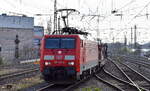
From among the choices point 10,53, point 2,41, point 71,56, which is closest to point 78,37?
point 71,56

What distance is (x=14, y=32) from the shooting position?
77.9 metres

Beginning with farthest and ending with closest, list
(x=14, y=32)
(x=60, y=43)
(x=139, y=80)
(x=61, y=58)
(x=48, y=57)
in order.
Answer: (x=14, y=32)
(x=139, y=80)
(x=60, y=43)
(x=48, y=57)
(x=61, y=58)

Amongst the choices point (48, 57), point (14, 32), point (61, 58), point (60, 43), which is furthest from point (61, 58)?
point (14, 32)

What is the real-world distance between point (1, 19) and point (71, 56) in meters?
62.9

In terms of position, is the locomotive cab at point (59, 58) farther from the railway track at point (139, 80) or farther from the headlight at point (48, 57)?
the railway track at point (139, 80)

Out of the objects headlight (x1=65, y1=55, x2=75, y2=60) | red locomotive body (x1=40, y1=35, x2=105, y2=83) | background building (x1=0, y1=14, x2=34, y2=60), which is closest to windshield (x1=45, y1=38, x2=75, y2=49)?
red locomotive body (x1=40, y1=35, x2=105, y2=83)

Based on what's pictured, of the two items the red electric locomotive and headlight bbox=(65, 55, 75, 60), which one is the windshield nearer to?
the red electric locomotive

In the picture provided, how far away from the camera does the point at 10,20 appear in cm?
7819

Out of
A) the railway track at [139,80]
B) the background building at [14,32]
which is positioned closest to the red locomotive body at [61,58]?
the railway track at [139,80]

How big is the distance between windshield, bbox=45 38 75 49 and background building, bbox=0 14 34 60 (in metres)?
54.3

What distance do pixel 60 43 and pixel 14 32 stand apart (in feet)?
208

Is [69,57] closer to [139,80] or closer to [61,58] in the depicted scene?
[61,58]

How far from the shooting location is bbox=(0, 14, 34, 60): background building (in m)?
73.8

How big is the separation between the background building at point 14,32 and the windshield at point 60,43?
54.3 m
